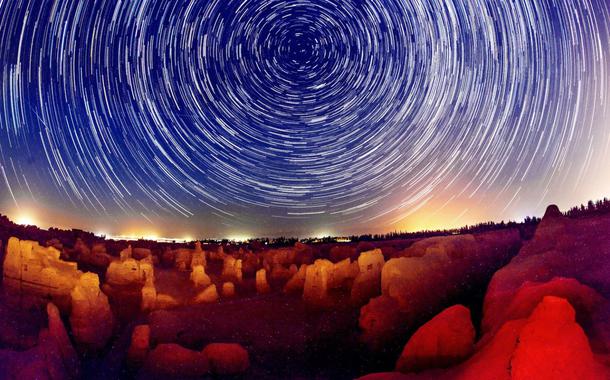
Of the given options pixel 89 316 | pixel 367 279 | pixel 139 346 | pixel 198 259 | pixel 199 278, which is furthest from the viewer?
pixel 198 259

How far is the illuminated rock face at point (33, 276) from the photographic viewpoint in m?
20.5

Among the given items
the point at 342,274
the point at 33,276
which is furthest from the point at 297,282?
the point at 33,276

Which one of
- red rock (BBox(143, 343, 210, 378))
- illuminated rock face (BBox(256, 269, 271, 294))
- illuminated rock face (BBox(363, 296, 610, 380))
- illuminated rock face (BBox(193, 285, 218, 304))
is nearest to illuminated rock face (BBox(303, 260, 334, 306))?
illuminated rock face (BBox(256, 269, 271, 294))

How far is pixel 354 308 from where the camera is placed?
834 inches

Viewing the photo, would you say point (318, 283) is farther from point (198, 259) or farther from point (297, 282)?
point (198, 259)

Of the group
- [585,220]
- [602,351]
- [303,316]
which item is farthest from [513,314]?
[303,316]

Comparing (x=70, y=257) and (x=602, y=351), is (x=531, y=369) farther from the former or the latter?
(x=70, y=257)

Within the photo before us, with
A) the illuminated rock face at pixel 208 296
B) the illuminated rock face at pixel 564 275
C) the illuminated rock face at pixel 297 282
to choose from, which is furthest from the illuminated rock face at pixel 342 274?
the illuminated rock face at pixel 564 275

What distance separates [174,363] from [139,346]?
1.81 metres

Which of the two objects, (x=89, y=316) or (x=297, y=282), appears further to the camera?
(x=297, y=282)

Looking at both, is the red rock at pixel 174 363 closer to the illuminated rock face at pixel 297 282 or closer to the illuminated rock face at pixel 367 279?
the illuminated rock face at pixel 367 279

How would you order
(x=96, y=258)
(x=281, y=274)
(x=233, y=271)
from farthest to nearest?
(x=96, y=258) → (x=233, y=271) → (x=281, y=274)

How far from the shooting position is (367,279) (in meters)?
21.6

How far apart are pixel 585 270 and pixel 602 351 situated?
13.4ft
